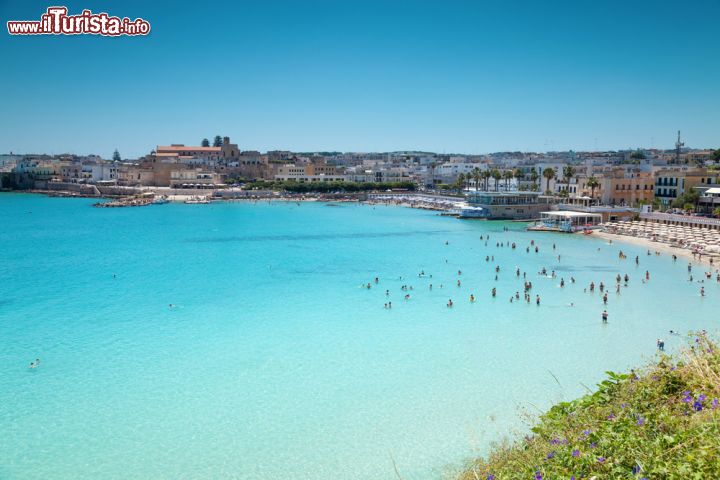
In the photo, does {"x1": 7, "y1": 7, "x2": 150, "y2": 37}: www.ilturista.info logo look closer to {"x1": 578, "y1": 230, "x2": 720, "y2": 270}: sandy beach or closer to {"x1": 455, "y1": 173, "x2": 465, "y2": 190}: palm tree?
{"x1": 578, "y1": 230, "x2": 720, "y2": 270}: sandy beach

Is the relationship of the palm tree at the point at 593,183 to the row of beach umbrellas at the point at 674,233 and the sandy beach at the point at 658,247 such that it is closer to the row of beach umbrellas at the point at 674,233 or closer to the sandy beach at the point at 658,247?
the row of beach umbrellas at the point at 674,233

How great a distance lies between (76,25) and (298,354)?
1688cm

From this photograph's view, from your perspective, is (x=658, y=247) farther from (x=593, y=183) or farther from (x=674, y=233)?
(x=593, y=183)

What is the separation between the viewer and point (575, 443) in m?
7.31

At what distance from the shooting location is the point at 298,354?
17641 mm

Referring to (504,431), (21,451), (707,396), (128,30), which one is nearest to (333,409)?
(504,431)

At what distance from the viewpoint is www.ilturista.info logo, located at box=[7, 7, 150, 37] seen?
23.5 meters

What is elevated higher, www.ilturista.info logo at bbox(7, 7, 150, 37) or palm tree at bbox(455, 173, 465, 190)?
www.ilturista.info logo at bbox(7, 7, 150, 37)

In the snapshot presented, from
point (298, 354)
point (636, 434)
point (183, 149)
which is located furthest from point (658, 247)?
point (183, 149)

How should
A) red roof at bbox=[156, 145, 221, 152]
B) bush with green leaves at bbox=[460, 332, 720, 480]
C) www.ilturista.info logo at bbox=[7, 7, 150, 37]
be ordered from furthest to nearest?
red roof at bbox=[156, 145, 221, 152] < www.ilturista.info logo at bbox=[7, 7, 150, 37] < bush with green leaves at bbox=[460, 332, 720, 480]

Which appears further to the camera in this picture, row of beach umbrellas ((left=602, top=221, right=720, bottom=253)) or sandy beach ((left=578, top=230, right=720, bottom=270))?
row of beach umbrellas ((left=602, top=221, right=720, bottom=253))

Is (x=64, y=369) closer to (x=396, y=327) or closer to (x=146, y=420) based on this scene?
(x=146, y=420)

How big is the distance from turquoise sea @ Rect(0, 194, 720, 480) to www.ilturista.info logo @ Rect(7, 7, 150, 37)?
37.1ft

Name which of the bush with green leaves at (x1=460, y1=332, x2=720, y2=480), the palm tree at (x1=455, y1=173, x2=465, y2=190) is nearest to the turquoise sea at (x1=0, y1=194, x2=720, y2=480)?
the bush with green leaves at (x1=460, y1=332, x2=720, y2=480)
